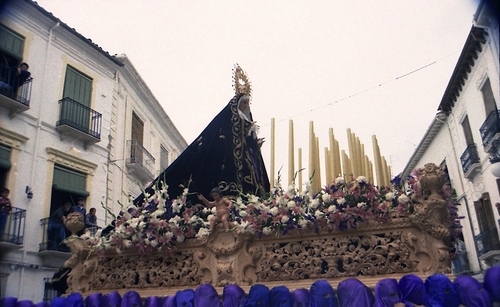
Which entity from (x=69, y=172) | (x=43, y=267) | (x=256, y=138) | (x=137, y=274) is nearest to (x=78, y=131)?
(x=69, y=172)

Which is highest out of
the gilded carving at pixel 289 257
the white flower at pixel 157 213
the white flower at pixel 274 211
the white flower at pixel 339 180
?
the white flower at pixel 339 180

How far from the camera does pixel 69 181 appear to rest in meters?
10.5

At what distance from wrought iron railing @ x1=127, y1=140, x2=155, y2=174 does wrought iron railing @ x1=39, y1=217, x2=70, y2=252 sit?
361 cm

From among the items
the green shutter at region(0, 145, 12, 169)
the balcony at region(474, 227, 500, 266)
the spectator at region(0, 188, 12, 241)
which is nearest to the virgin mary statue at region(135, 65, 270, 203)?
the spectator at region(0, 188, 12, 241)

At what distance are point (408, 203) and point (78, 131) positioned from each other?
8.74 m

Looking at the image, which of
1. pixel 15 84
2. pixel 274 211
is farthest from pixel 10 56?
pixel 274 211

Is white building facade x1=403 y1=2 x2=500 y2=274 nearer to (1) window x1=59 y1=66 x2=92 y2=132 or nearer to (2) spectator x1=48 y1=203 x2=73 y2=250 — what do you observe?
(2) spectator x1=48 y1=203 x2=73 y2=250

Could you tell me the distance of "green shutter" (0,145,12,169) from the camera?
875 cm

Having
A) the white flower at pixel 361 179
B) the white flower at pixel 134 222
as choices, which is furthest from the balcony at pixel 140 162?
the white flower at pixel 361 179

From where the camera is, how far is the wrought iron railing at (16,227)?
8.56 meters

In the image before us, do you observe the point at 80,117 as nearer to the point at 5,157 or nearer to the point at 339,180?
the point at 5,157

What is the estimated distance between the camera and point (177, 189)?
17.6 feet

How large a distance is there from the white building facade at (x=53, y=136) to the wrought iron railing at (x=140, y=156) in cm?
3

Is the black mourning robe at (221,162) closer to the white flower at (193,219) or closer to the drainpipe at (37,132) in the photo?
the white flower at (193,219)
